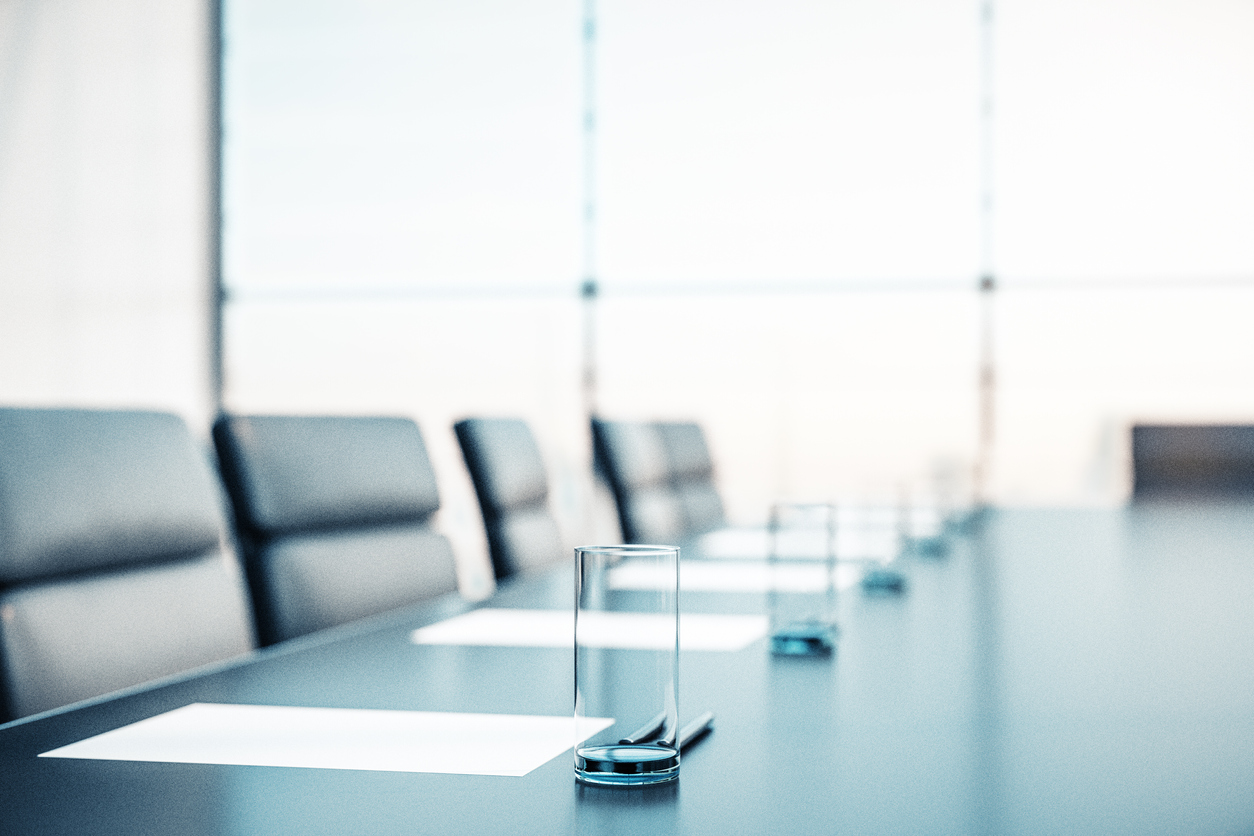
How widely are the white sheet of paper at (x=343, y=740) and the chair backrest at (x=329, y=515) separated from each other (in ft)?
2.75

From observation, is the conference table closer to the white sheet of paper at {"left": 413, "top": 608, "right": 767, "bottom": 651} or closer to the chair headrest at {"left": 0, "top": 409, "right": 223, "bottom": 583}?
the white sheet of paper at {"left": 413, "top": 608, "right": 767, "bottom": 651}

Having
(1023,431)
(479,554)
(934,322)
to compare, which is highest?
(934,322)

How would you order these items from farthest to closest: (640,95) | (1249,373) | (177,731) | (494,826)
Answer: (640,95) → (1249,373) → (177,731) → (494,826)

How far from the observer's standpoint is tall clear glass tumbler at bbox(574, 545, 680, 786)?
0.76 meters

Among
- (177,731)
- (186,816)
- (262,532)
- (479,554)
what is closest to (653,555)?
(186,816)

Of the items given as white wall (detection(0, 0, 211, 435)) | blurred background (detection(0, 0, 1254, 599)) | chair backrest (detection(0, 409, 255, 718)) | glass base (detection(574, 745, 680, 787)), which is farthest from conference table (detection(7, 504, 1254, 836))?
white wall (detection(0, 0, 211, 435))

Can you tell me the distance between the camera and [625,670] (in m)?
0.79

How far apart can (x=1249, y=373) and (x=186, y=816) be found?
6397 mm

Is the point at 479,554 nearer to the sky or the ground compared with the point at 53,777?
nearer to the ground

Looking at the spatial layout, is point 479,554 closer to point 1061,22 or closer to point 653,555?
point 1061,22

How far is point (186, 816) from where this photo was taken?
698 millimetres

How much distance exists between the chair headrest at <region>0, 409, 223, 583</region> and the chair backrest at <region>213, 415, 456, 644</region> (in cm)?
12

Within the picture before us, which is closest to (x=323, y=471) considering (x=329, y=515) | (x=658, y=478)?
(x=329, y=515)

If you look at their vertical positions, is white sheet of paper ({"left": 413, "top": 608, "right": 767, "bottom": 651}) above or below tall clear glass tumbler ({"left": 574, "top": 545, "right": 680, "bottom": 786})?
below
